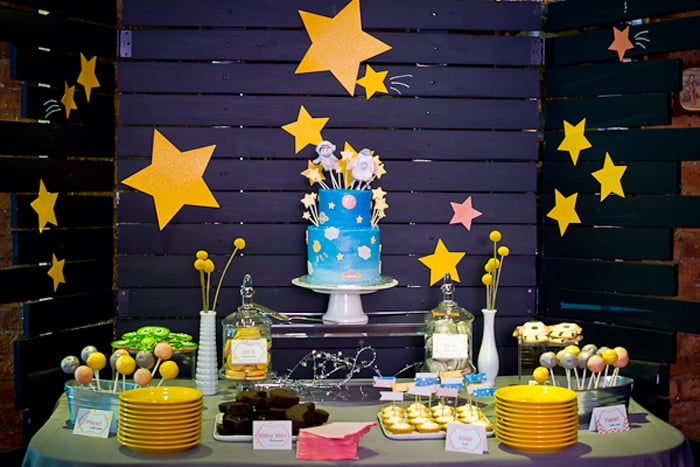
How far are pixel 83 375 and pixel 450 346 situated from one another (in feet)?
4.55

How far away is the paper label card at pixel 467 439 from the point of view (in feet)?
8.90

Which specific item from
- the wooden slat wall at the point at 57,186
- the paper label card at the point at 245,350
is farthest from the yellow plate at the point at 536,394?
the wooden slat wall at the point at 57,186

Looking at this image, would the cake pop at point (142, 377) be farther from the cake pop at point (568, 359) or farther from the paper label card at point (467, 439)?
the cake pop at point (568, 359)

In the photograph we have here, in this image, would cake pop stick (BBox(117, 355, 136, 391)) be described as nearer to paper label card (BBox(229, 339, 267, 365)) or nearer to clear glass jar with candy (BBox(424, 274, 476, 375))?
paper label card (BBox(229, 339, 267, 365))

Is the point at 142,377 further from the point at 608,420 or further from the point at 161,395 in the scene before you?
the point at 608,420

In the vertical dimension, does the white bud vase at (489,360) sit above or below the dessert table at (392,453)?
above

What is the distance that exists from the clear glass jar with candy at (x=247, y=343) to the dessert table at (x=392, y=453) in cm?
45

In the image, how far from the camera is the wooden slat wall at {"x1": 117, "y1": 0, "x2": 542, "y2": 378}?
169 inches

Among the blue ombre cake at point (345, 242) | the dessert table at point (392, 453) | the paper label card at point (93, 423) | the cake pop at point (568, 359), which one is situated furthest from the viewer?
the blue ombre cake at point (345, 242)

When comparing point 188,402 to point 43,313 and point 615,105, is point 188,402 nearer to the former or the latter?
point 43,313

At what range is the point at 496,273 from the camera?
4.43 m

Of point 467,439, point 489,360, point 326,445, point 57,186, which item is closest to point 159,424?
point 326,445

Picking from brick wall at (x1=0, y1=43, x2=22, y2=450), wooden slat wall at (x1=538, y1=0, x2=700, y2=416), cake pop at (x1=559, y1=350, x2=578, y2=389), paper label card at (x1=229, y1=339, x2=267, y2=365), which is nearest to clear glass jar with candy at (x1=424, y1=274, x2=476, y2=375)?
cake pop at (x1=559, y1=350, x2=578, y2=389)

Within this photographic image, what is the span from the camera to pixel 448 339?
135 inches
